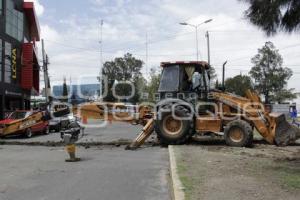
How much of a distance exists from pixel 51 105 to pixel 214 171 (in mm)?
26532

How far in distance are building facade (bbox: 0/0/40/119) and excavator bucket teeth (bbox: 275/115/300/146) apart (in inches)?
1180

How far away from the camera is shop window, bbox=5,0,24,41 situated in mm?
48406

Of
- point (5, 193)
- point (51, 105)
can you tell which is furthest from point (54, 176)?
point (51, 105)

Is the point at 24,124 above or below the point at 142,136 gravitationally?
above

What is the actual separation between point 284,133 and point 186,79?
435 cm

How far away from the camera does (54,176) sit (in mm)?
12961

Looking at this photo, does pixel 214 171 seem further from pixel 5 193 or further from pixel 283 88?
pixel 283 88

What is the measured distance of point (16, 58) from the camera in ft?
165

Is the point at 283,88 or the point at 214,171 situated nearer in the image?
the point at 214,171

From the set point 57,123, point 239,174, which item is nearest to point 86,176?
point 239,174

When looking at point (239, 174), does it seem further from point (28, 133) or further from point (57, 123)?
point (57, 123)

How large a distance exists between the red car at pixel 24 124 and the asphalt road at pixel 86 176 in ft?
34.7

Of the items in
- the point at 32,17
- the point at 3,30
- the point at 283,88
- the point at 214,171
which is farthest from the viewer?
the point at 283,88

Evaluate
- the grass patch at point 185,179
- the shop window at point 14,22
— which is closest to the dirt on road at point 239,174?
the grass patch at point 185,179
